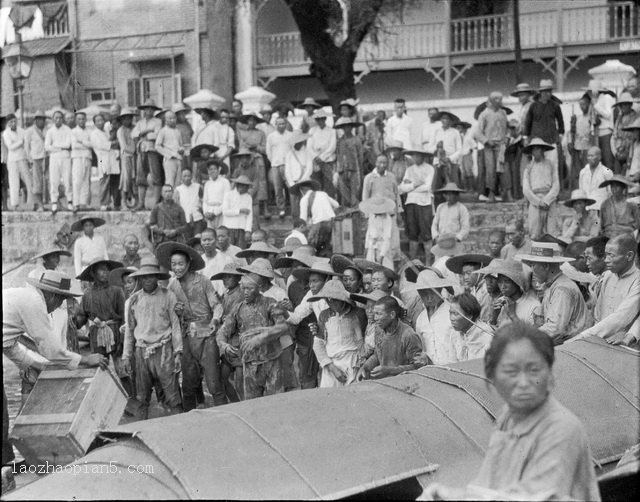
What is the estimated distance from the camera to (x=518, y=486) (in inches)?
152

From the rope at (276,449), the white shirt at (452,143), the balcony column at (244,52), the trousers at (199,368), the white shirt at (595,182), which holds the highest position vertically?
the balcony column at (244,52)

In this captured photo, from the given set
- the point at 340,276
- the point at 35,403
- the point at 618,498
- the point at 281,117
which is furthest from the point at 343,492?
the point at 281,117

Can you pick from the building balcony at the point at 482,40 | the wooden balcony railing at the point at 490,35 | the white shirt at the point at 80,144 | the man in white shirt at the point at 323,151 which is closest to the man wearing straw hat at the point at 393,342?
the man in white shirt at the point at 323,151

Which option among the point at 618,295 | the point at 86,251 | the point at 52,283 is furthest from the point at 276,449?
the point at 86,251

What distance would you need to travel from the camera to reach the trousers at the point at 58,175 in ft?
63.0

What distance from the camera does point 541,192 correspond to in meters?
14.5

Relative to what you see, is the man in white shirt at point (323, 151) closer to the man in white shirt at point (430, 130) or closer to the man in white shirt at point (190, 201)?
the man in white shirt at point (430, 130)

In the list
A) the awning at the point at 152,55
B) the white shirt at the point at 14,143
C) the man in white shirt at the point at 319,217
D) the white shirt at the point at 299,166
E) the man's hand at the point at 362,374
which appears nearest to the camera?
the man's hand at the point at 362,374

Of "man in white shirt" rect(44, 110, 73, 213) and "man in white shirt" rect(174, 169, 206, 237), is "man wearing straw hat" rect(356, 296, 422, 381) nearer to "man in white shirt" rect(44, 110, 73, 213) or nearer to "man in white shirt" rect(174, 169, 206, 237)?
"man in white shirt" rect(174, 169, 206, 237)

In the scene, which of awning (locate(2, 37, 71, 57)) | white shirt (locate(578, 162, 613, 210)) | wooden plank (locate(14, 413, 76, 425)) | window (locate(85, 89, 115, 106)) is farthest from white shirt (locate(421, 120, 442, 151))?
awning (locate(2, 37, 71, 57))

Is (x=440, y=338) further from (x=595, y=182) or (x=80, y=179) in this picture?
(x=80, y=179)

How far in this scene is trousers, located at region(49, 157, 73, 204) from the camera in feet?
63.0

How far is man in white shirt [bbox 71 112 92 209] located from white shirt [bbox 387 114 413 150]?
18.1 ft

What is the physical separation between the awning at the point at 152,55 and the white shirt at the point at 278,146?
11.7 m
